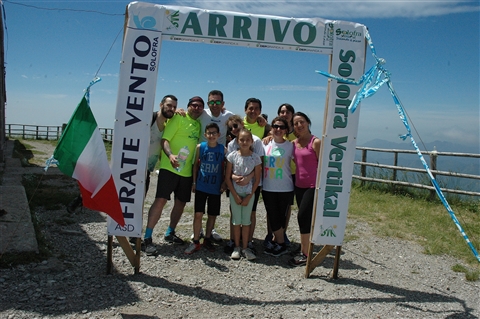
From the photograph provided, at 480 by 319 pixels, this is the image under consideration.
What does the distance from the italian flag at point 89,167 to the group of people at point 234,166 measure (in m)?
1.17

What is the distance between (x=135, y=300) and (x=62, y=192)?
5.57 meters

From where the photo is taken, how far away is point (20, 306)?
11.7ft

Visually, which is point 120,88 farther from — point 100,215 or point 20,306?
point 100,215

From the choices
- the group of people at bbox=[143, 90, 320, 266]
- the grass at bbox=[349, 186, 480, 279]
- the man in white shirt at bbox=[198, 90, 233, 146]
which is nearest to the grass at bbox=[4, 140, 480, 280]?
the grass at bbox=[349, 186, 480, 279]

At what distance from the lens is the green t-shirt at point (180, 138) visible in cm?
529

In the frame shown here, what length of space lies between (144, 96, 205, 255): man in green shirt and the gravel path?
0.68 m

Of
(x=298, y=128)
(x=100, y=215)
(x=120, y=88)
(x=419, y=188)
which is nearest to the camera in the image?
(x=120, y=88)

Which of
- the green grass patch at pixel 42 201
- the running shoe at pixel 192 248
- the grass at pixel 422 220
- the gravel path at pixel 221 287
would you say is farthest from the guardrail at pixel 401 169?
the green grass patch at pixel 42 201

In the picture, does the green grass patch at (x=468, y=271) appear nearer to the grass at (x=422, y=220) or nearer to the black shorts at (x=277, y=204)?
the grass at (x=422, y=220)

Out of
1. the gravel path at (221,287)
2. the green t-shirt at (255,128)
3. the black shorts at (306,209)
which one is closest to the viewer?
the gravel path at (221,287)

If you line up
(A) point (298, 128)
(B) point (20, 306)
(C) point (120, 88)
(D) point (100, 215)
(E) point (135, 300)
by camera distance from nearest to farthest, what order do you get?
(B) point (20, 306) < (E) point (135, 300) < (C) point (120, 88) < (A) point (298, 128) < (D) point (100, 215)

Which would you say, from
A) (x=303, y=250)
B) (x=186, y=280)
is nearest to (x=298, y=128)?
(x=303, y=250)

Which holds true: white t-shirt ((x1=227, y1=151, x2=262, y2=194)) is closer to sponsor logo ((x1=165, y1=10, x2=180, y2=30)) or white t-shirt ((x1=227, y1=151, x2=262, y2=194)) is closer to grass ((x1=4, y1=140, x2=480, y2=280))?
sponsor logo ((x1=165, y1=10, x2=180, y2=30))

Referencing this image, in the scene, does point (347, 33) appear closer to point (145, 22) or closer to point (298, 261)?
point (145, 22)
